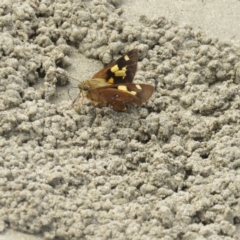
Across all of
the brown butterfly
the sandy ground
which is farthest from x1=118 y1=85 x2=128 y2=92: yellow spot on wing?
the sandy ground

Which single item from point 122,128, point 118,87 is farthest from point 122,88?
point 122,128

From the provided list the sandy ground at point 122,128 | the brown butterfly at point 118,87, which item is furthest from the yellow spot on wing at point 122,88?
the sandy ground at point 122,128

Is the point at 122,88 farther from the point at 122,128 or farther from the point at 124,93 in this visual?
the point at 122,128

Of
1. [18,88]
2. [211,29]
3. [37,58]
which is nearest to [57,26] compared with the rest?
[37,58]

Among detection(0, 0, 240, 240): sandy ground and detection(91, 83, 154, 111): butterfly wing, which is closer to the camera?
detection(0, 0, 240, 240): sandy ground

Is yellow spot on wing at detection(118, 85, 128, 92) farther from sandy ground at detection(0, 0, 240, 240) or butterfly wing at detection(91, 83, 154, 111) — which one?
sandy ground at detection(0, 0, 240, 240)
